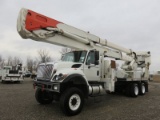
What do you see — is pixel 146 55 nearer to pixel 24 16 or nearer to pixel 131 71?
pixel 131 71

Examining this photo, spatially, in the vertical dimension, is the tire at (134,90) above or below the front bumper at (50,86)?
below

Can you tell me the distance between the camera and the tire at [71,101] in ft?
18.2

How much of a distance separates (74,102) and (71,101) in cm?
19

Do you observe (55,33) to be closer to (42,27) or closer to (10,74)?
(42,27)

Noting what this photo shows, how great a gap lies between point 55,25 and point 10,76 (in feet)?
49.2

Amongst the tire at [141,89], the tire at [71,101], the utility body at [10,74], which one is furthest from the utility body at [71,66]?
the utility body at [10,74]

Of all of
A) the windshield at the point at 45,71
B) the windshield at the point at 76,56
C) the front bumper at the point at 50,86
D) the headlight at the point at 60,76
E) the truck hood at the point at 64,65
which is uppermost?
the windshield at the point at 76,56

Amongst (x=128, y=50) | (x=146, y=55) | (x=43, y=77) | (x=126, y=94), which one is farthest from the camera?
(x=146, y=55)

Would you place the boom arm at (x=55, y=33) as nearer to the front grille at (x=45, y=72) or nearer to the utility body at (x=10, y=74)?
the front grille at (x=45, y=72)

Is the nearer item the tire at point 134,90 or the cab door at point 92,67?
the cab door at point 92,67

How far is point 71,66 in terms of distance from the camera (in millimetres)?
6590

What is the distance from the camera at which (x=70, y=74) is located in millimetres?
5922

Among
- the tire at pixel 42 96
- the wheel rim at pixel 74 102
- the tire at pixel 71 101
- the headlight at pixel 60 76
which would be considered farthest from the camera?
the tire at pixel 42 96

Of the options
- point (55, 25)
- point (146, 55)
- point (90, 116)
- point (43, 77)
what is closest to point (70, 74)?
point (43, 77)
